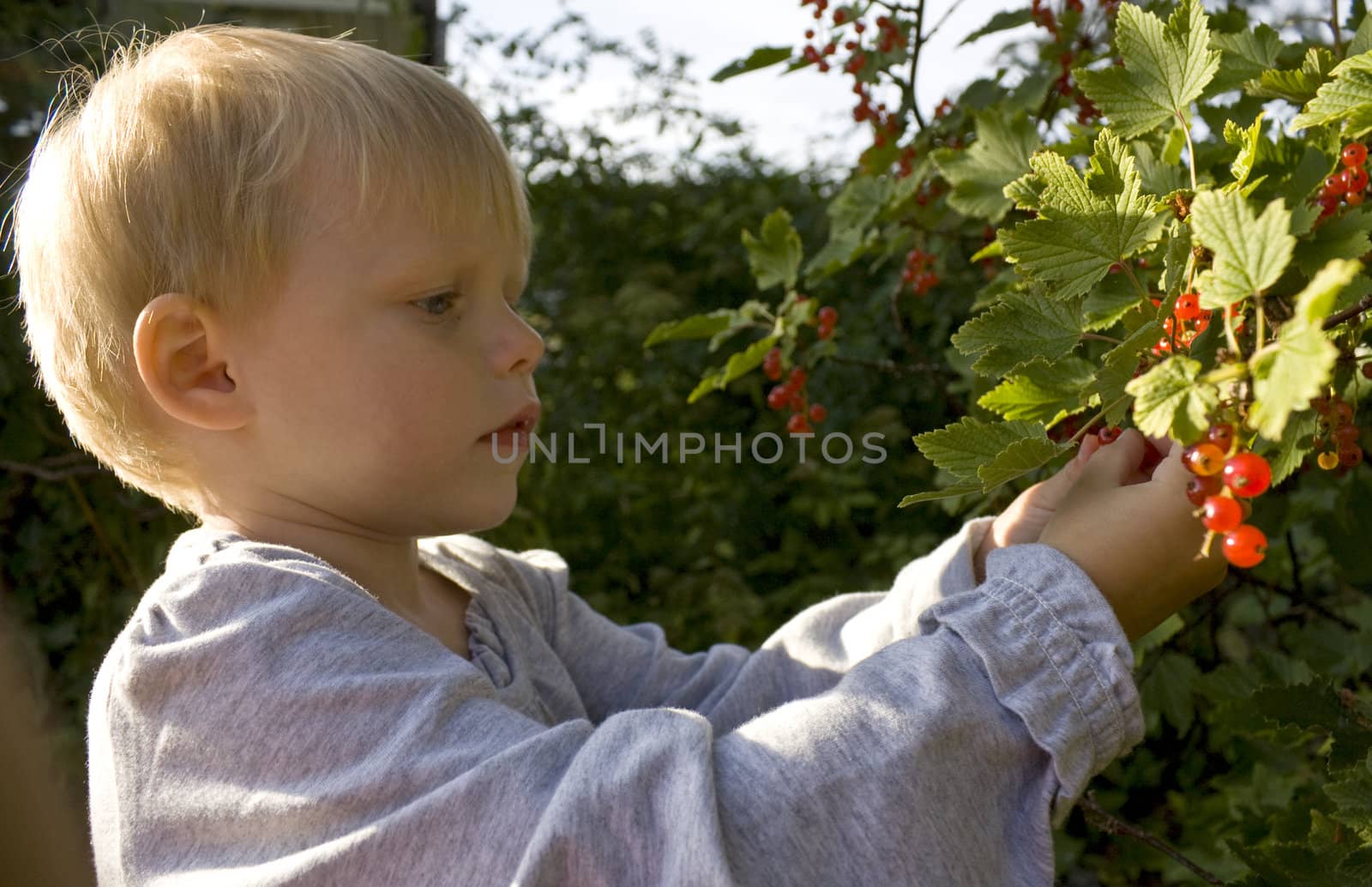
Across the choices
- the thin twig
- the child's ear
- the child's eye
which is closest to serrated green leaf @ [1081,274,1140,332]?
the thin twig

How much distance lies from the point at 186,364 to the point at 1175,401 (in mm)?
720

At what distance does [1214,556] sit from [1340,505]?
0.65 m

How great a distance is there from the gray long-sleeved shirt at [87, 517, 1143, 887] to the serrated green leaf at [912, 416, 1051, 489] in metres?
0.11

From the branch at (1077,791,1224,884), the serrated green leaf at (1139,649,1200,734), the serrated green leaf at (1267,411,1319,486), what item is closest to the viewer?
the serrated green leaf at (1267,411,1319,486)

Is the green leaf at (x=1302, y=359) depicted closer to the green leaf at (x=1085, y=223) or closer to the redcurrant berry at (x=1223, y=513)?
the redcurrant berry at (x=1223, y=513)

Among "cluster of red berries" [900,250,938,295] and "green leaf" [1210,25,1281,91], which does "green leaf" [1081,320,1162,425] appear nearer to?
"green leaf" [1210,25,1281,91]

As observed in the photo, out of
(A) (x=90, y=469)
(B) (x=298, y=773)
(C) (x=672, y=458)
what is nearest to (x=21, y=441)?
(A) (x=90, y=469)

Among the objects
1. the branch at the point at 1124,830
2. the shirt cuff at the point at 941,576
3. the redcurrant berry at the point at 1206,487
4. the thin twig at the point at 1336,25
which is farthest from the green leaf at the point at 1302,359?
the branch at the point at 1124,830

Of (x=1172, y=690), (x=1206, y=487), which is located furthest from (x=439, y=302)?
(x=1172, y=690)

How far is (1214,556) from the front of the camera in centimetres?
77

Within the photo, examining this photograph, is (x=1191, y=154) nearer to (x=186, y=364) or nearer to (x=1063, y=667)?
(x=1063, y=667)

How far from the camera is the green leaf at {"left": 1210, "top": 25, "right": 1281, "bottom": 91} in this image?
0.86 m

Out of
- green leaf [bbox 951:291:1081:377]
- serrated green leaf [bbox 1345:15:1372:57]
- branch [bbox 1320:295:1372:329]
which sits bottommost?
green leaf [bbox 951:291:1081:377]

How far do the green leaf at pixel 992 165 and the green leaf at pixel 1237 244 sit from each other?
2.02 feet
